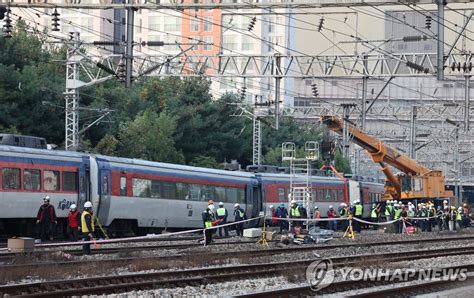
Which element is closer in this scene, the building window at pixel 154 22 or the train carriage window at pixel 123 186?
the train carriage window at pixel 123 186

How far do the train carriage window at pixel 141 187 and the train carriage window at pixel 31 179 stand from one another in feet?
19.7

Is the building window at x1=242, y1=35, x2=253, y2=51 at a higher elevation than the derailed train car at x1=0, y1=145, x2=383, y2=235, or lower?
higher

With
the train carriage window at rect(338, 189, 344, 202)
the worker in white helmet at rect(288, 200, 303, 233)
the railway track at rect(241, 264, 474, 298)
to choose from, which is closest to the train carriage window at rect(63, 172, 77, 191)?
the worker in white helmet at rect(288, 200, 303, 233)

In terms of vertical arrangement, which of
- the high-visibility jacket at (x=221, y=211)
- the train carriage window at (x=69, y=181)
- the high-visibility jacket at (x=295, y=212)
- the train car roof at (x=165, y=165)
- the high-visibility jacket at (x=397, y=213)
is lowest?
the high-visibility jacket at (x=397, y=213)

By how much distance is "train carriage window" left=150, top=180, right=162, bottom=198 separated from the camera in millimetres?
38547

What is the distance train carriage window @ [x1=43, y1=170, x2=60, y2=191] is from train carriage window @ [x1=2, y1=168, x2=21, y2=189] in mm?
1437

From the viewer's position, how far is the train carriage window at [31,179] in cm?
3089

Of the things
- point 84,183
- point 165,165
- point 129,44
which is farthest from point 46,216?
point 165,165

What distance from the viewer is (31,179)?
31188 millimetres

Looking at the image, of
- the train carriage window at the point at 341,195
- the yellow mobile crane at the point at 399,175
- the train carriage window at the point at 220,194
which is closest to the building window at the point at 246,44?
the yellow mobile crane at the point at 399,175

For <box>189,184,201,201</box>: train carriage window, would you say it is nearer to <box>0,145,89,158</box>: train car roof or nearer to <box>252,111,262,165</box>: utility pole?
<box>0,145,89,158</box>: train car roof

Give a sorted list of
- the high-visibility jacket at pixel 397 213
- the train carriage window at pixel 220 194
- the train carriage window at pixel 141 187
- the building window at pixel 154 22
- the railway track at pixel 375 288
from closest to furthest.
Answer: the railway track at pixel 375 288
the train carriage window at pixel 141 187
the train carriage window at pixel 220 194
the high-visibility jacket at pixel 397 213
the building window at pixel 154 22

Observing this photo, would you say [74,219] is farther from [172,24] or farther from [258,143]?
[172,24]

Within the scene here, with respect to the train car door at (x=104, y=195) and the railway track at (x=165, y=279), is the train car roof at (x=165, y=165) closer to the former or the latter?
the train car door at (x=104, y=195)
